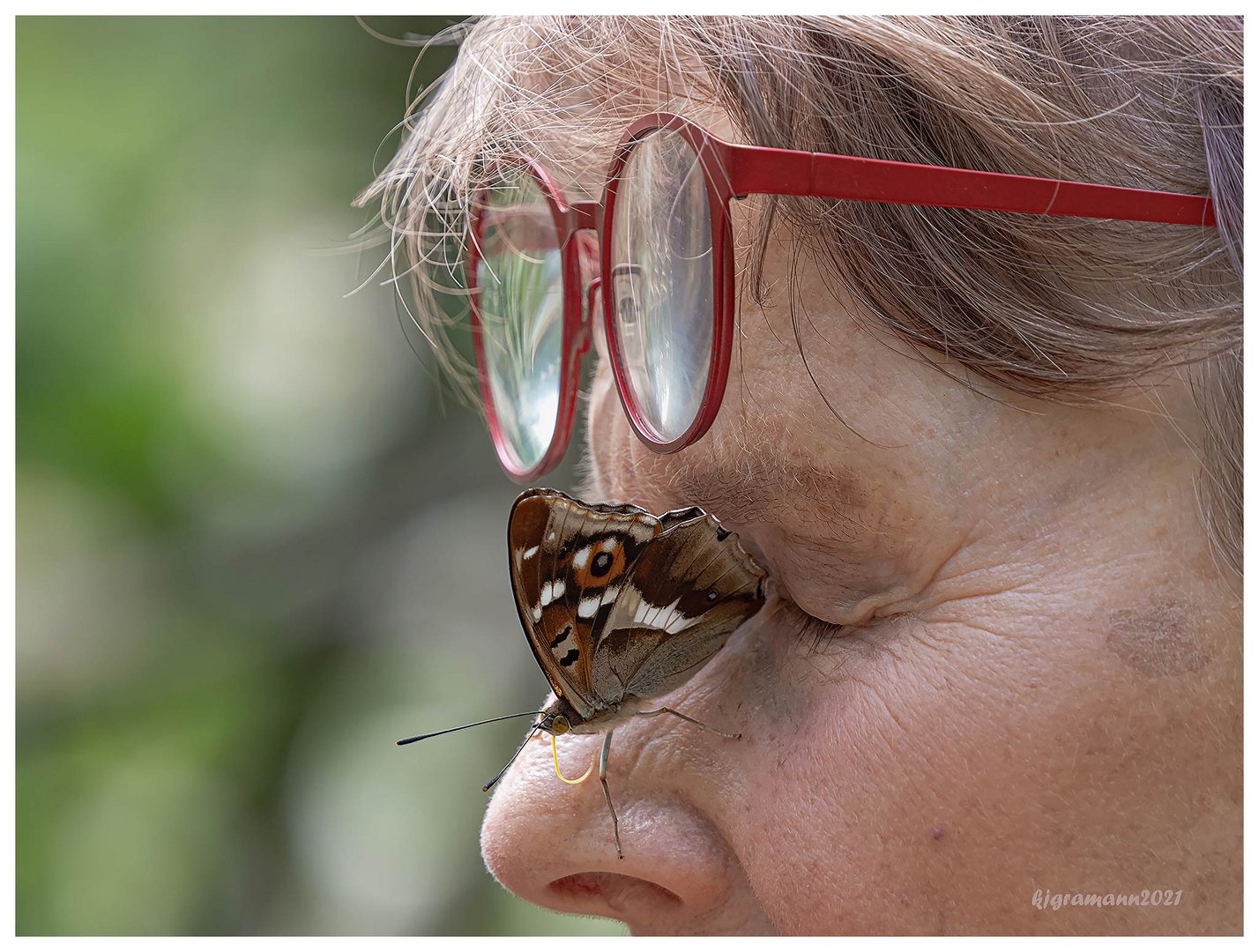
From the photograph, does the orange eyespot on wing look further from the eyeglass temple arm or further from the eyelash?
the eyeglass temple arm

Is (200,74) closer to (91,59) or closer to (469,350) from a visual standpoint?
(91,59)

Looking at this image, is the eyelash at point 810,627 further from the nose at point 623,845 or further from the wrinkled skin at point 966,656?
the nose at point 623,845

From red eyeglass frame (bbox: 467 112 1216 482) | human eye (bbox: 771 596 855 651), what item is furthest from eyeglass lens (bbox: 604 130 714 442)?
human eye (bbox: 771 596 855 651)

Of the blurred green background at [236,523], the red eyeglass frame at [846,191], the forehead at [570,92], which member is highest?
the forehead at [570,92]

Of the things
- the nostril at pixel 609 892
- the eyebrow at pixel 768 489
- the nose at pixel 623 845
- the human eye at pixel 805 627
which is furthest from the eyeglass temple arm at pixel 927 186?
the nostril at pixel 609 892

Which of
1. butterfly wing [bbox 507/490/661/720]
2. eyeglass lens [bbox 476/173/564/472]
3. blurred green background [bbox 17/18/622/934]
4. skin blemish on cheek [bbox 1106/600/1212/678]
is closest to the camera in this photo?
skin blemish on cheek [bbox 1106/600/1212/678]

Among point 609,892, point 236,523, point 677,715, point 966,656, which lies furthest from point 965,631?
point 236,523

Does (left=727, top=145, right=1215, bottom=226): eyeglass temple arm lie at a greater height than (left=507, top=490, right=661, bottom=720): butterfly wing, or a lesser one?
greater

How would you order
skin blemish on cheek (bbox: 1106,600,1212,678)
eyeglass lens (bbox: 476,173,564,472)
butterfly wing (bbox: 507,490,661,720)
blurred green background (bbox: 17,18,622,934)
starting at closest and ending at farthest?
skin blemish on cheek (bbox: 1106,600,1212,678), butterfly wing (bbox: 507,490,661,720), eyeglass lens (bbox: 476,173,564,472), blurred green background (bbox: 17,18,622,934)

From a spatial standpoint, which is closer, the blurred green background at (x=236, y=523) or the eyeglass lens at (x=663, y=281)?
the eyeglass lens at (x=663, y=281)
